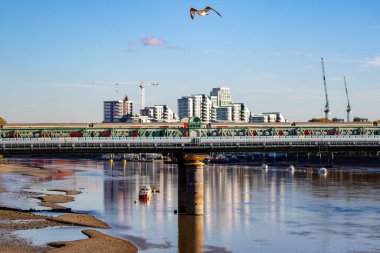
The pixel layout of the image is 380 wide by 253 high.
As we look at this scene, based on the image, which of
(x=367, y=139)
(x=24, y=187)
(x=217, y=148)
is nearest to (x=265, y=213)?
(x=217, y=148)

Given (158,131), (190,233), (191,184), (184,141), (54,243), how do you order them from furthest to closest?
1. (158,131)
2. (184,141)
3. (191,184)
4. (190,233)
5. (54,243)

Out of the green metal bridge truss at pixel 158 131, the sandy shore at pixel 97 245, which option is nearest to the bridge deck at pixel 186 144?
the green metal bridge truss at pixel 158 131

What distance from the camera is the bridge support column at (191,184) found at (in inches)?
3858

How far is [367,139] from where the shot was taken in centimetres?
11112

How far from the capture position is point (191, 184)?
9800 cm

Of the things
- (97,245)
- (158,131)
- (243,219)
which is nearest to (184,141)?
(158,131)

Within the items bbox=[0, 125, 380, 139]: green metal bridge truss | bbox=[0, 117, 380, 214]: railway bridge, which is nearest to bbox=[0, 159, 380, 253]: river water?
bbox=[0, 117, 380, 214]: railway bridge

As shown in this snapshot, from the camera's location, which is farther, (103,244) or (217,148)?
(217,148)

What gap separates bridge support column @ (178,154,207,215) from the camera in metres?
98.0

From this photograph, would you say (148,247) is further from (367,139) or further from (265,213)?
(367,139)

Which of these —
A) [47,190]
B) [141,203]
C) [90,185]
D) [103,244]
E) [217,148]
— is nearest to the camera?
[103,244]

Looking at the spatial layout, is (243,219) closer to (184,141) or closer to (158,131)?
(184,141)

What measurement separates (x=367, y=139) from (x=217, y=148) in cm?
2510

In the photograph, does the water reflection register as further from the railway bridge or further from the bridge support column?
the railway bridge
